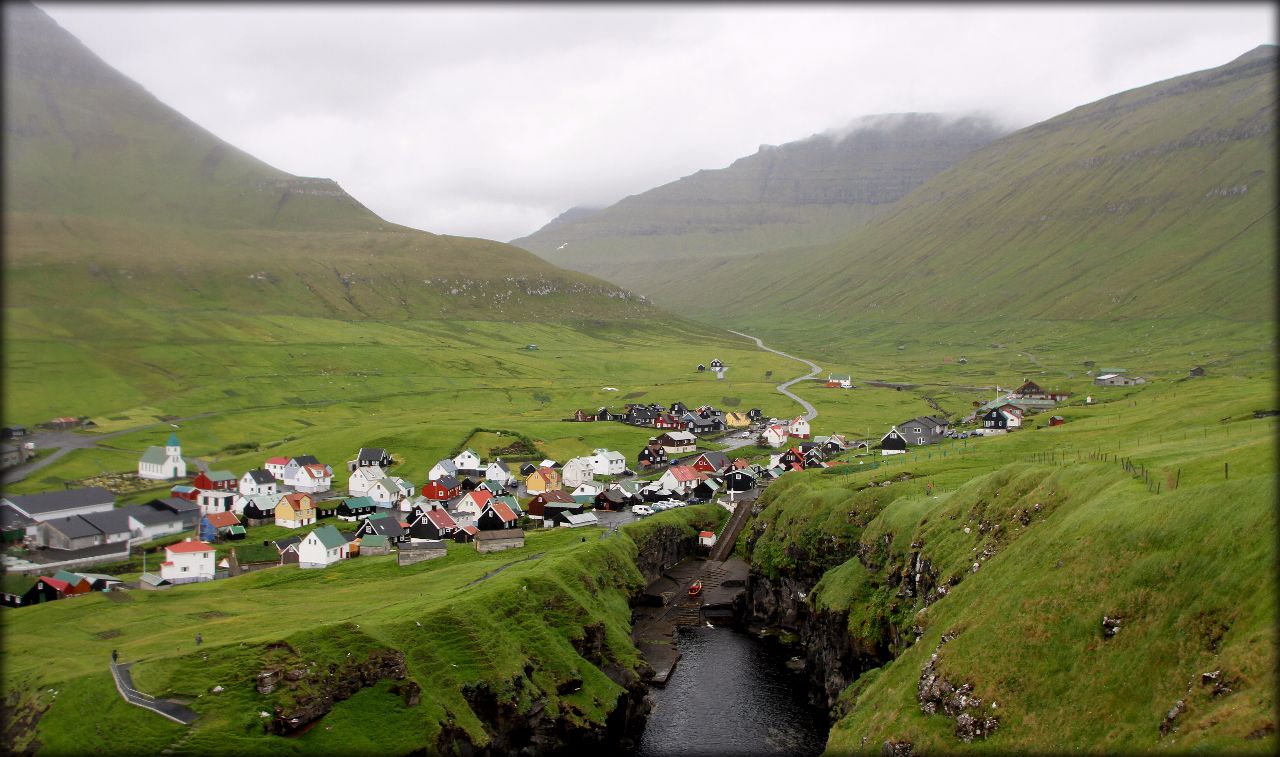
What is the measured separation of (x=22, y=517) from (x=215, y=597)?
43.1 m

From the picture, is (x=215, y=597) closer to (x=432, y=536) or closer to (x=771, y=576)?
(x=432, y=536)

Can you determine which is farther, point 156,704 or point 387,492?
point 387,492

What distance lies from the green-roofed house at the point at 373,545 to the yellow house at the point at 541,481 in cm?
3535

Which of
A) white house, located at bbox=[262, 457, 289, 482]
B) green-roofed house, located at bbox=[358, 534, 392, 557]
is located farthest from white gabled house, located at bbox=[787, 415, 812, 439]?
white house, located at bbox=[262, 457, 289, 482]

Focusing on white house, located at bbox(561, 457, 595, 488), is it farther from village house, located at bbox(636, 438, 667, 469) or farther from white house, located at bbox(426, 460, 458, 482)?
white house, located at bbox(426, 460, 458, 482)

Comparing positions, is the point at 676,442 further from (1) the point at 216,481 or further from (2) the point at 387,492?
(1) the point at 216,481

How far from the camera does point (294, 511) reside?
364 ft

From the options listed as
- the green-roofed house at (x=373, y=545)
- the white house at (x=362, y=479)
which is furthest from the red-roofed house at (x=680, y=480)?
the green-roofed house at (x=373, y=545)

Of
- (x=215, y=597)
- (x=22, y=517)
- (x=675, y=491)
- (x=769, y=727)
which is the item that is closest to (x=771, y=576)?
(x=769, y=727)

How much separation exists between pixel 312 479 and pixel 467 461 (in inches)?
998

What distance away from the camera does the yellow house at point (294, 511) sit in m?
111

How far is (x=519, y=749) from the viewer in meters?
58.4

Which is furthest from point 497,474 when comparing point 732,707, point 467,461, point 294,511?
point 732,707

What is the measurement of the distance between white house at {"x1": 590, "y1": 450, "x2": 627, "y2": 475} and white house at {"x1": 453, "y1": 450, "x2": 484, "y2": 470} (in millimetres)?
20247
